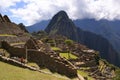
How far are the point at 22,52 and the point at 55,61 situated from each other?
4081 millimetres

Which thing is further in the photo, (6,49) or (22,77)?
(6,49)

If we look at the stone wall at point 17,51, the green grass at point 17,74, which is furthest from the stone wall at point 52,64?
the green grass at point 17,74

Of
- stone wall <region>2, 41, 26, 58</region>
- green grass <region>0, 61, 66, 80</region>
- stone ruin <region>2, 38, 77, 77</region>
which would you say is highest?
stone wall <region>2, 41, 26, 58</region>

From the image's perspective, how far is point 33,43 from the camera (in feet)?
133

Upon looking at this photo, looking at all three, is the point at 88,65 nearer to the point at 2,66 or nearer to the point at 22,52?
the point at 22,52

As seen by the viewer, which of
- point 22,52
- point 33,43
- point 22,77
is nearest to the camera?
point 22,77

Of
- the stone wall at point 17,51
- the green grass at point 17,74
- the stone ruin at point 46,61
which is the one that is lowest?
the green grass at point 17,74

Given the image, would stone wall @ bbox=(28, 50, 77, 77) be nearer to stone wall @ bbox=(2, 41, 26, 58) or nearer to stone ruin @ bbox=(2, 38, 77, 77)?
stone ruin @ bbox=(2, 38, 77, 77)

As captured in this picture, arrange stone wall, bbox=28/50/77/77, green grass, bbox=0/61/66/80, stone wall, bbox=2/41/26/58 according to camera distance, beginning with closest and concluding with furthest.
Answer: green grass, bbox=0/61/66/80 < stone wall, bbox=28/50/77/77 < stone wall, bbox=2/41/26/58

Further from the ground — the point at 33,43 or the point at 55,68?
the point at 33,43

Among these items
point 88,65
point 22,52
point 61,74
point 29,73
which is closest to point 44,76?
point 29,73

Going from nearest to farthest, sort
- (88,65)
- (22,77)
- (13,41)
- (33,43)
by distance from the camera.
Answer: (22,77), (33,43), (13,41), (88,65)

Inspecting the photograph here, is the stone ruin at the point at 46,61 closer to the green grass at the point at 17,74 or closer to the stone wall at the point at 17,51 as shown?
the stone wall at the point at 17,51

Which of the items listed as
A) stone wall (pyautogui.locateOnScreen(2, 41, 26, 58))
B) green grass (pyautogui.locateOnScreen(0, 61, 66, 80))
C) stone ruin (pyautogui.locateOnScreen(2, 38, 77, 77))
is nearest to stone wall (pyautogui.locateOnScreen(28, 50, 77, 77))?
stone ruin (pyautogui.locateOnScreen(2, 38, 77, 77))
